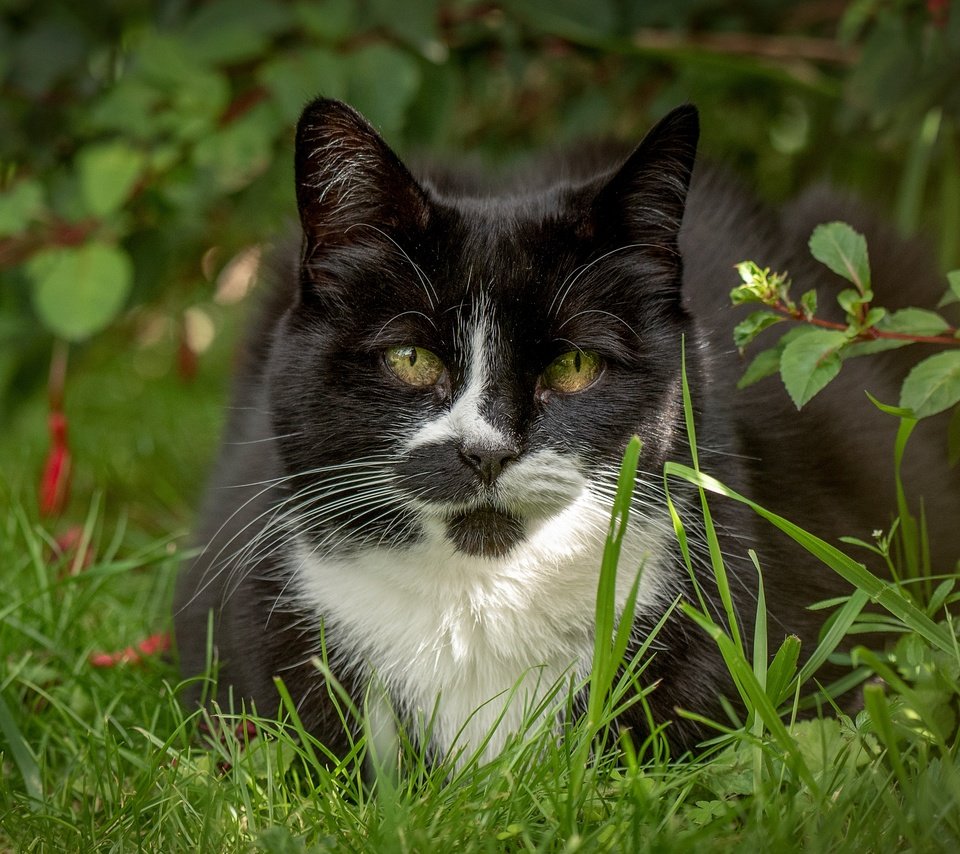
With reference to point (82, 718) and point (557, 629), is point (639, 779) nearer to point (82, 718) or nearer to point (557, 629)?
point (557, 629)

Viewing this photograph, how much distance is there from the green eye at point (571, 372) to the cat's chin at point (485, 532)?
6.9 inches

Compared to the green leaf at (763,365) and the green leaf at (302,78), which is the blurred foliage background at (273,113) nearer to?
the green leaf at (302,78)

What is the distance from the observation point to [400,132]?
2705 millimetres

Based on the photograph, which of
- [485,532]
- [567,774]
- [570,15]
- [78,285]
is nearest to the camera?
[567,774]

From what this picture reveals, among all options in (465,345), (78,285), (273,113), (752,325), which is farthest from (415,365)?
(273,113)

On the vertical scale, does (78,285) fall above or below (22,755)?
above

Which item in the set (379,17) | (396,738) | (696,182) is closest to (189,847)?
(396,738)

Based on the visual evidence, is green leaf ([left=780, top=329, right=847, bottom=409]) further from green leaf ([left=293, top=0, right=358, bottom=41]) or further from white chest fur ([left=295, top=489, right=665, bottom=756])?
green leaf ([left=293, top=0, right=358, bottom=41])

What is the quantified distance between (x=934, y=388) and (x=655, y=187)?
1.39 ft

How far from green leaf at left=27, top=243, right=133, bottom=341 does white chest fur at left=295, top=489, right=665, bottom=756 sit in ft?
3.20

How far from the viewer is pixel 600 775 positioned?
135cm

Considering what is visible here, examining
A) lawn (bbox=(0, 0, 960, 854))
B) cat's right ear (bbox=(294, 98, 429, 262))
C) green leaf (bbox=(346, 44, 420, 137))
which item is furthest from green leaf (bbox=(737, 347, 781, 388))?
green leaf (bbox=(346, 44, 420, 137))

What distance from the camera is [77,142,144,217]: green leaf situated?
232 centimetres

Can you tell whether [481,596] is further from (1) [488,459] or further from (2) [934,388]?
(2) [934,388]
